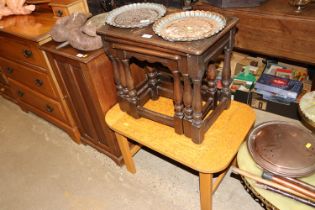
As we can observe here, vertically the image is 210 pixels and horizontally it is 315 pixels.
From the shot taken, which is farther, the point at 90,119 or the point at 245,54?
the point at 245,54

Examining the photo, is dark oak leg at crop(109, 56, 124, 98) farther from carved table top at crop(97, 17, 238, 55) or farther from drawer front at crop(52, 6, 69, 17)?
drawer front at crop(52, 6, 69, 17)

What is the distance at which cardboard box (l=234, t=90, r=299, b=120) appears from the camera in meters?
1.92

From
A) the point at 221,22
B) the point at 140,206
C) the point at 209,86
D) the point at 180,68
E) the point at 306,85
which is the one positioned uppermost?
the point at 221,22

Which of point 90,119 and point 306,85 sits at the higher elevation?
point 90,119

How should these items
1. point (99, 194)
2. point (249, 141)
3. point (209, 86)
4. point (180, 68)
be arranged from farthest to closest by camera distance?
point (99, 194) → point (209, 86) → point (249, 141) → point (180, 68)

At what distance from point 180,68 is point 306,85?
4.46ft

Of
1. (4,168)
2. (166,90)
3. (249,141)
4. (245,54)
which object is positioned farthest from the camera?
(245,54)

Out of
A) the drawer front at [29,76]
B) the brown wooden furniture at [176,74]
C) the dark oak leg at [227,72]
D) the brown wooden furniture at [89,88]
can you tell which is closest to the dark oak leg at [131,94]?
the brown wooden furniture at [176,74]

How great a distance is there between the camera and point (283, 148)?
1.11 metres

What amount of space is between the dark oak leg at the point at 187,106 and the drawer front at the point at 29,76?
1014mm

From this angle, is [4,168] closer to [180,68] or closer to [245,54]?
[180,68]

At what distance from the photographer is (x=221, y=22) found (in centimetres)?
110

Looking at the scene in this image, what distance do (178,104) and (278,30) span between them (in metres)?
0.65

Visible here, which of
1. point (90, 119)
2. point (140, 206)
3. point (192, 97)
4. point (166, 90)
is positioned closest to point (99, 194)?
point (140, 206)
